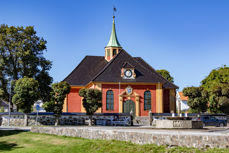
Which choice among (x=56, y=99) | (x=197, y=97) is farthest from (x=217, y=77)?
(x=56, y=99)

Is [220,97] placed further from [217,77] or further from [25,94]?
[25,94]

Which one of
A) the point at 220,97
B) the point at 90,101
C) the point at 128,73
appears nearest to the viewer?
the point at 90,101

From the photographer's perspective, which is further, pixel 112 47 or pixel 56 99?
pixel 112 47

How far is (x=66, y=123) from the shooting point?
133ft

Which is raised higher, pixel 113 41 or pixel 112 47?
pixel 113 41

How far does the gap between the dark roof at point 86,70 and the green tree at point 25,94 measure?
18.2 metres

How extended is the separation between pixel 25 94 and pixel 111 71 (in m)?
18.3

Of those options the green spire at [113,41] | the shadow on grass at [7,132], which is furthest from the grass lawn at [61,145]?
the green spire at [113,41]

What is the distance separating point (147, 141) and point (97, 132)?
17.3 feet

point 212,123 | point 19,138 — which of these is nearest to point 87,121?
point 19,138

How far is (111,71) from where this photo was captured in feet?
170

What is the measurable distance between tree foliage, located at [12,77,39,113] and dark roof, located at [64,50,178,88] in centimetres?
1393

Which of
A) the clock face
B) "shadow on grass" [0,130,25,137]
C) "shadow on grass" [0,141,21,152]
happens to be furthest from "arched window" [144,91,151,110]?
"shadow on grass" [0,141,21,152]

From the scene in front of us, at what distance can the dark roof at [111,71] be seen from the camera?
5105cm
